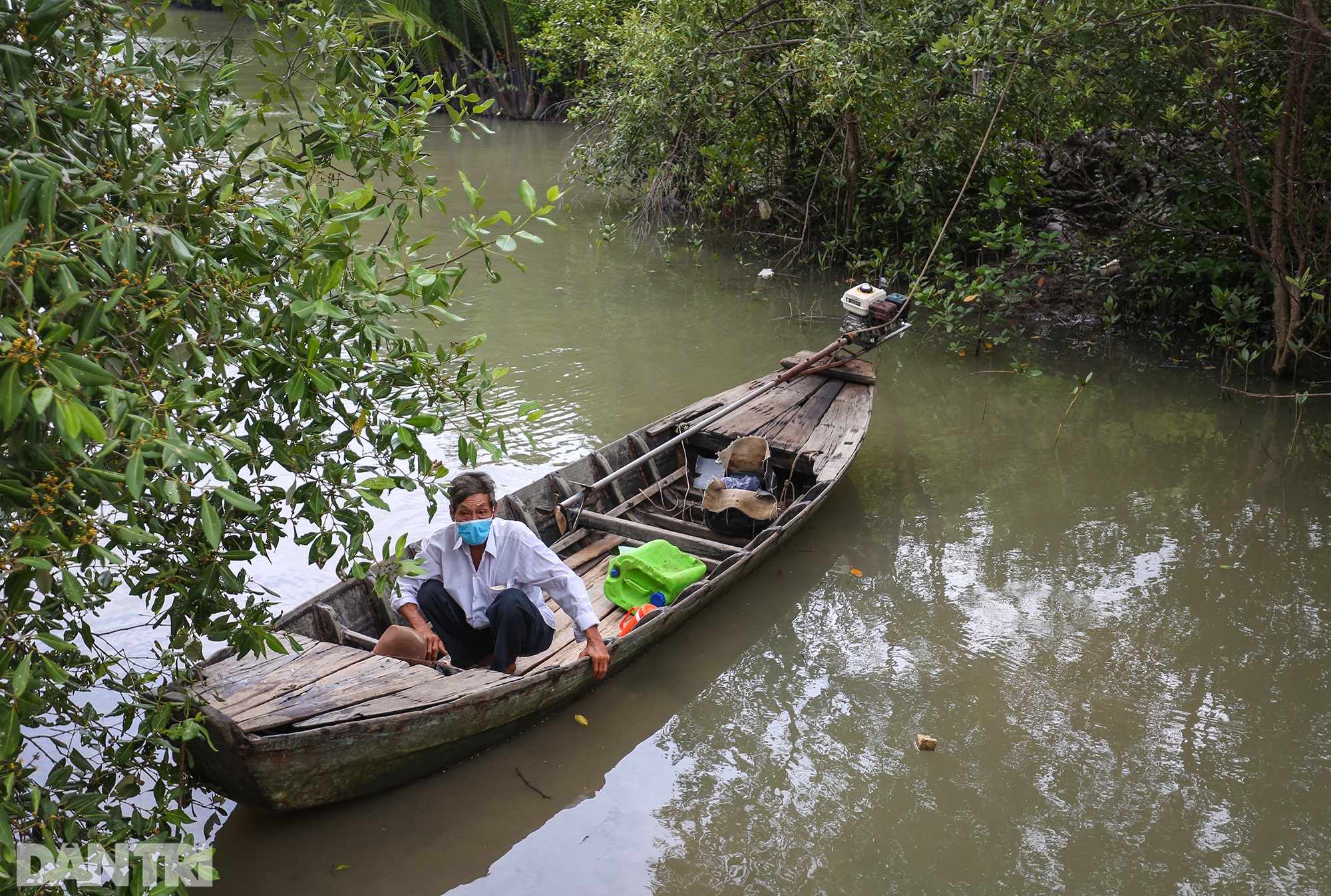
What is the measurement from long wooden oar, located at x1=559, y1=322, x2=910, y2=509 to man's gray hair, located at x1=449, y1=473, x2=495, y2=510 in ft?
4.56

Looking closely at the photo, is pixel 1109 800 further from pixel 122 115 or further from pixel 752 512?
pixel 122 115

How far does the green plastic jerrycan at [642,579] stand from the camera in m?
4.82

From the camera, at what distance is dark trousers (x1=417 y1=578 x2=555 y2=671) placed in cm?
400

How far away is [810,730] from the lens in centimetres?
431

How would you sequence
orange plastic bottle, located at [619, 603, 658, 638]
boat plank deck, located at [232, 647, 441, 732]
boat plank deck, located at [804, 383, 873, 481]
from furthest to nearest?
1. boat plank deck, located at [804, 383, 873, 481]
2. orange plastic bottle, located at [619, 603, 658, 638]
3. boat plank deck, located at [232, 647, 441, 732]

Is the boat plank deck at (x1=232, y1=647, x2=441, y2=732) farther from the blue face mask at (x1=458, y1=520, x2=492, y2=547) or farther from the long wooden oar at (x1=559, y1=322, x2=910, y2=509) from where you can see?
the long wooden oar at (x1=559, y1=322, x2=910, y2=509)

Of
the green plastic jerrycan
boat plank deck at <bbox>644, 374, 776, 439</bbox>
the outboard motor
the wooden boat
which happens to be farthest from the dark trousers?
the outboard motor

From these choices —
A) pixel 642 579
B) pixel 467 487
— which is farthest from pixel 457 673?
pixel 642 579

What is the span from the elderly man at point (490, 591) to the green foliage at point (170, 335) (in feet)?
3.43

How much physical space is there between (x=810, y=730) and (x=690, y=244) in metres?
8.86

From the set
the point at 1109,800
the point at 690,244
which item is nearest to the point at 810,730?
the point at 1109,800
